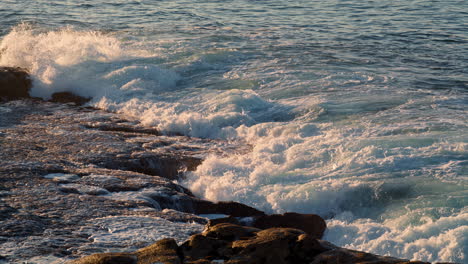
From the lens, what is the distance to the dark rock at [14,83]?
11.4 meters

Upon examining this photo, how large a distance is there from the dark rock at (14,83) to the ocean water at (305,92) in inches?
8.8

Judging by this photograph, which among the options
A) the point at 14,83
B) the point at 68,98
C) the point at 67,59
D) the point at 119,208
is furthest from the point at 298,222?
the point at 67,59

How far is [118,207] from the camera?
5.64 m

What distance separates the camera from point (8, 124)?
898 cm

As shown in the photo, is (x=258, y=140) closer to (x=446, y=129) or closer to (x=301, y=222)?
(x=446, y=129)

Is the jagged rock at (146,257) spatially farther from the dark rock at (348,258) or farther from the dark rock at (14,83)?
the dark rock at (14,83)

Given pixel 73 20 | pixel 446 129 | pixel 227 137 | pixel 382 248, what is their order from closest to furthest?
pixel 382 248 → pixel 446 129 → pixel 227 137 → pixel 73 20

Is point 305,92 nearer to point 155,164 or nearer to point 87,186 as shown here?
point 155,164

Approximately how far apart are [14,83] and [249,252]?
9354 mm

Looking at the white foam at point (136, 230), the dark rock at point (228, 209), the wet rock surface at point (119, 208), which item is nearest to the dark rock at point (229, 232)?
the wet rock surface at point (119, 208)

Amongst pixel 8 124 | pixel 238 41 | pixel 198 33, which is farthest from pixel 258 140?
pixel 198 33

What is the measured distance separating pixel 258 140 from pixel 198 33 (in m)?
8.75

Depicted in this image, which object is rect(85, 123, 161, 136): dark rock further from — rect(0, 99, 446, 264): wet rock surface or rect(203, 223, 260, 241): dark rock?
rect(203, 223, 260, 241): dark rock

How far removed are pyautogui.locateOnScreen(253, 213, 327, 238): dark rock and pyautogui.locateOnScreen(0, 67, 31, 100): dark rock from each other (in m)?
7.34
